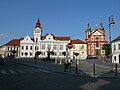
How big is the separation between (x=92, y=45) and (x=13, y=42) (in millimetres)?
43675

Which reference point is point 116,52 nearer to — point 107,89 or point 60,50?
point 60,50

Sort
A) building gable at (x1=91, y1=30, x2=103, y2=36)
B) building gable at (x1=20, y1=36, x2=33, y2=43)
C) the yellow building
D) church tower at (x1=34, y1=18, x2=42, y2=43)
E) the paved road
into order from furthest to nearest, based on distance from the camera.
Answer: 1. building gable at (x1=91, y1=30, x2=103, y2=36)
2. the yellow building
3. church tower at (x1=34, y1=18, x2=42, y2=43)
4. building gable at (x1=20, y1=36, x2=33, y2=43)
5. the paved road

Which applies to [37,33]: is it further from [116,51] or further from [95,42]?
[116,51]

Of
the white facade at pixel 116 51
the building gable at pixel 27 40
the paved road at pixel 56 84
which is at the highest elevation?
the building gable at pixel 27 40

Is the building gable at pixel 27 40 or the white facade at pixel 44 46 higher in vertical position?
the building gable at pixel 27 40

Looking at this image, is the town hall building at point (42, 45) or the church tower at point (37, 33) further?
the church tower at point (37, 33)

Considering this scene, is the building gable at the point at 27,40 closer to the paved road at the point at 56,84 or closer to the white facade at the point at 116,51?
the white facade at the point at 116,51

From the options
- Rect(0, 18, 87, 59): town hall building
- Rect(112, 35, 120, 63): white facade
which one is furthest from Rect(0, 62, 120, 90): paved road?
Rect(0, 18, 87, 59): town hall building

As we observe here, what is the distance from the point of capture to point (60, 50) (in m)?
93.1

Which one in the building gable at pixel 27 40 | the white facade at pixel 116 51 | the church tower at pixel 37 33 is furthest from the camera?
the church tower at pixel 37 33

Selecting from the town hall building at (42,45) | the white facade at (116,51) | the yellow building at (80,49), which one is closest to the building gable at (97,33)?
the yellow building at (80,49)

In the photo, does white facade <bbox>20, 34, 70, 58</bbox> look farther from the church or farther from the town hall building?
the church

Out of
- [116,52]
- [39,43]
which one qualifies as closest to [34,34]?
[39,43]

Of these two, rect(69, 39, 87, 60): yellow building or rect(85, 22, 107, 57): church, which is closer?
rect(85, 22, 107, 57): church
